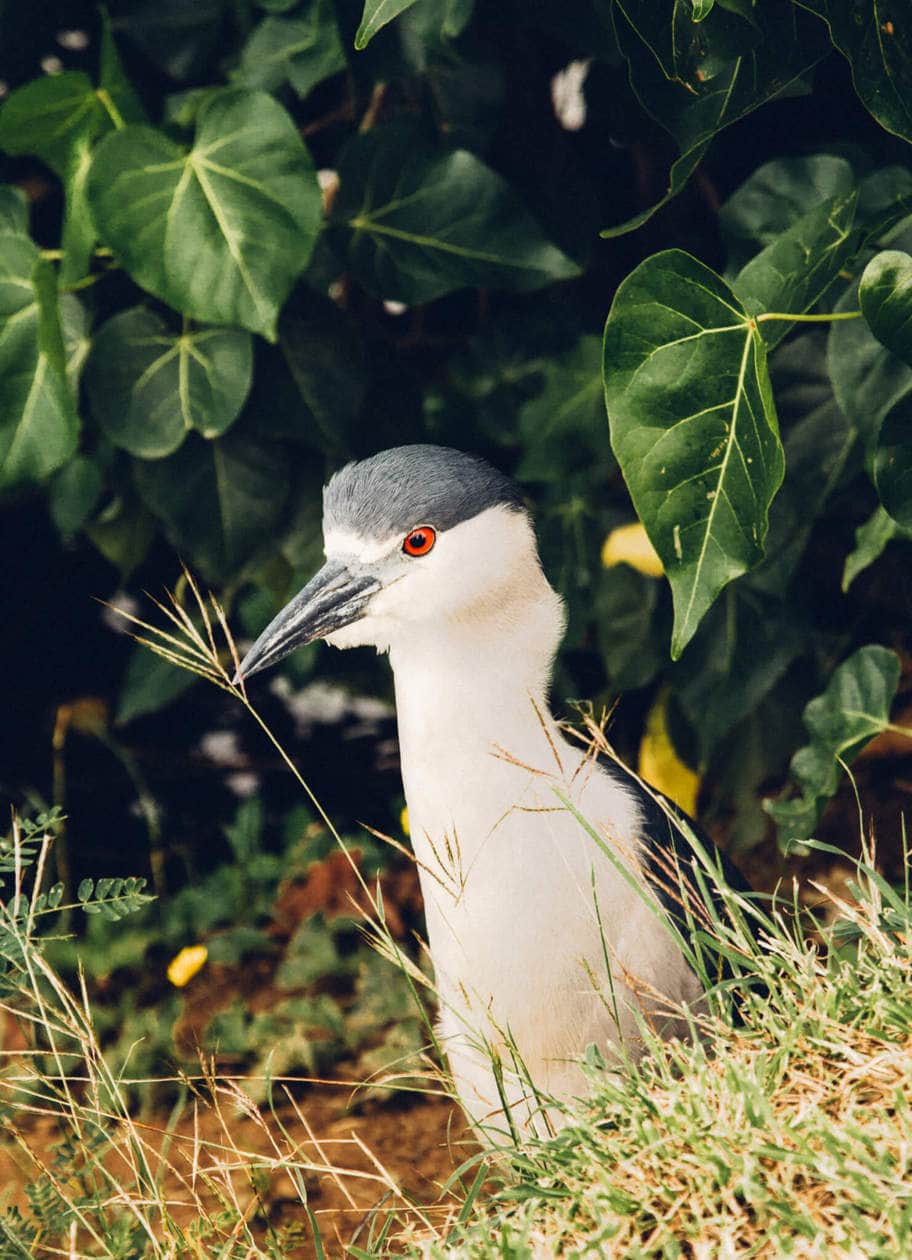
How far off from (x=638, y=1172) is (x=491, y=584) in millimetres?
1081

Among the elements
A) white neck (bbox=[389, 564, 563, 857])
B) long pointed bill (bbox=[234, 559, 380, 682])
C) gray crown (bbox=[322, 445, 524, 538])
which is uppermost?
gray crown (bbox=[322, 445, 524, 538])

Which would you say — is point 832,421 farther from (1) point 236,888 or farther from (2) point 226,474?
(1) point 236,888

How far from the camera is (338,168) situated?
251cm

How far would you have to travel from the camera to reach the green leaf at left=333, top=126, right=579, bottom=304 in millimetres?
2406

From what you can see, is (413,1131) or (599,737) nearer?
(599,737)

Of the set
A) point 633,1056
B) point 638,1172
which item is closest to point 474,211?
point 633,1056

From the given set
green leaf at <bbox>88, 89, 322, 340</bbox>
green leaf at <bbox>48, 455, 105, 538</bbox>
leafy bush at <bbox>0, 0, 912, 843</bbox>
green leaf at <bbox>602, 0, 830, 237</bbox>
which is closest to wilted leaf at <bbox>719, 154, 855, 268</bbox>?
leafy bush at <bbox>0, 0, 912, 843</bbox>

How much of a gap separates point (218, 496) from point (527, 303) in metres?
0.83

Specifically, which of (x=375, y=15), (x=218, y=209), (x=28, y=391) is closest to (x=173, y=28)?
(x=218, y=209)

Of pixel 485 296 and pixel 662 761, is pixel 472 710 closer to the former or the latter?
pixel 662 761

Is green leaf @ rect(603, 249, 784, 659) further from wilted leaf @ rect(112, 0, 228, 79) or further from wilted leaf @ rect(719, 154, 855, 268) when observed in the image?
wilted leaf @ rect(112, 0, 228, 79)

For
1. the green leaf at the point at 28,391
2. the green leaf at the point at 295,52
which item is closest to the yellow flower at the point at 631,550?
the green leaf at the point at 295,52

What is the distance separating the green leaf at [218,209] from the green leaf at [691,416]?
619mm

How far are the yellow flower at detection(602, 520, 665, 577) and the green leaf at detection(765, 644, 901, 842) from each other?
59 centimetres
